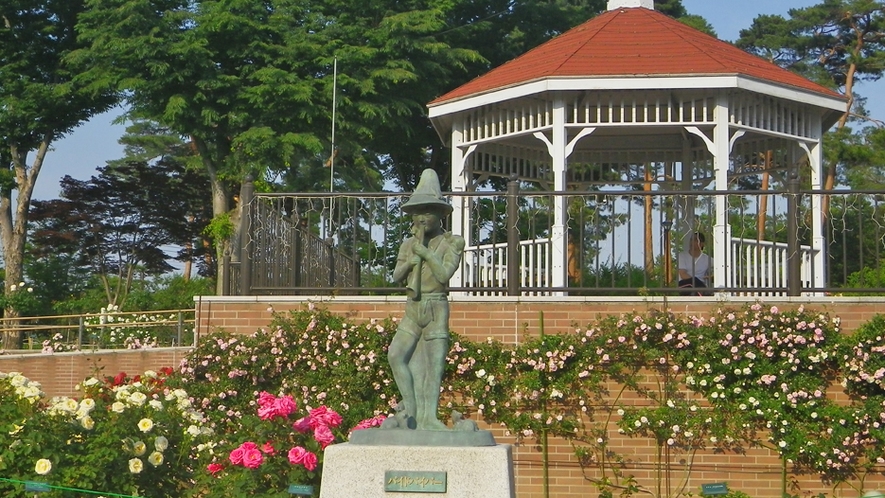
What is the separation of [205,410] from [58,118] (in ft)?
67.6

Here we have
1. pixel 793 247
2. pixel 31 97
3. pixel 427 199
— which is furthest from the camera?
pixel 31 97

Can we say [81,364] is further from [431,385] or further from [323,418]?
[431,385]

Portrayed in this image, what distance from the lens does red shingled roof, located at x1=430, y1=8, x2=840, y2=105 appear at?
47.1 feet

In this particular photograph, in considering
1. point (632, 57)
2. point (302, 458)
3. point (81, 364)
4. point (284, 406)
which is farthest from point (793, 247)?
point (81, 364)

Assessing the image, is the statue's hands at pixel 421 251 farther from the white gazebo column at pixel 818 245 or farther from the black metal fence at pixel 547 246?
the white gazebo column at pixel 818 245

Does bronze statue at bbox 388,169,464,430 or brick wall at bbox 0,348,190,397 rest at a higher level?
bronze statue at bbox 388,169,464,430

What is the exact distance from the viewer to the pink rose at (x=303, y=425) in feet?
32.4

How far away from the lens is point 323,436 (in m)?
9.71

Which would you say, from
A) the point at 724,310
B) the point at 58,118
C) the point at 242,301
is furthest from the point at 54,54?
the point at 724,310

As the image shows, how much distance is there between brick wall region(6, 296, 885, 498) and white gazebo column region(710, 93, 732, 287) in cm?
148

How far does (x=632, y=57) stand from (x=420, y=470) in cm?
833

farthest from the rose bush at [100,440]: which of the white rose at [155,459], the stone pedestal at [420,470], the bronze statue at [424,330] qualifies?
the bronze statue at [424,330]

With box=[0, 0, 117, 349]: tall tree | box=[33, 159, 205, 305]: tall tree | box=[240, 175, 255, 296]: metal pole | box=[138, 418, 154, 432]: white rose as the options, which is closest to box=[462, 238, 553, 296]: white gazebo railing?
box=[240, 175, 255, 296]: metal pole

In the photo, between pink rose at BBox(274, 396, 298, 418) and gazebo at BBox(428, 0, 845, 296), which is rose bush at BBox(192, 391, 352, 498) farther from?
gazebo at BBox(428, 0, 845, 296)
